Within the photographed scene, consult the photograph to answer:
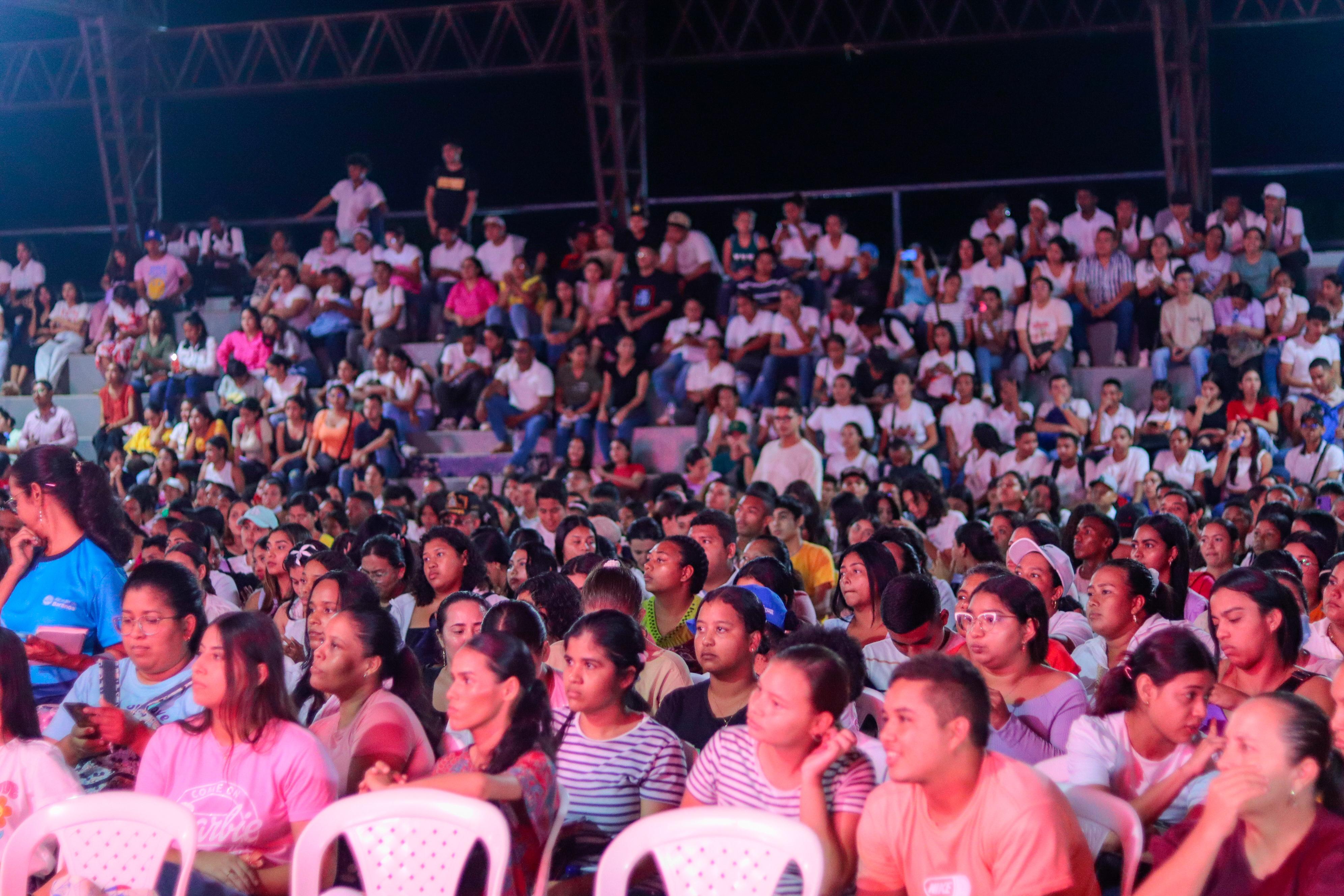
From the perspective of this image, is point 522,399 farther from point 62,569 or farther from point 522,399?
point 62,569

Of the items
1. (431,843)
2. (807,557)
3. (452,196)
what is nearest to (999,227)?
(452,196)

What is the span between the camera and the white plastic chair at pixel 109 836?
2699mm

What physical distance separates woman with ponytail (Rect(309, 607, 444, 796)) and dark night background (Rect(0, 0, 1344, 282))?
9810 mm

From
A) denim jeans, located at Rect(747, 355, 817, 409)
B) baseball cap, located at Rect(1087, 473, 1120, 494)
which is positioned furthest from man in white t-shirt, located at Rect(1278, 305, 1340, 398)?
denim jeans, located at Rect(747, 355, 817, 409)

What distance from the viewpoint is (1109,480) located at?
8836 millimetres

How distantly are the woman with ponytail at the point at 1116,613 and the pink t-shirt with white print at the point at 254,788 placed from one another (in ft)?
7.78

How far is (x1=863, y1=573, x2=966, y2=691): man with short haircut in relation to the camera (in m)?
4.15

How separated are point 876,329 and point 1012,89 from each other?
3457 millimetres

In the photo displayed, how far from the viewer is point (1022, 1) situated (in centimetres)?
1227

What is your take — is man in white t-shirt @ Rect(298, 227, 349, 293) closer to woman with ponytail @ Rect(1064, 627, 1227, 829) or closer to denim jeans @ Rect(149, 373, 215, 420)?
denim jeans @ Rect(149, 373, 215, 420)

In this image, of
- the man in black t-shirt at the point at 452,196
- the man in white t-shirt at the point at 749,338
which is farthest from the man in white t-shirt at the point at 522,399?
the man in black t-shirt at the point at 452,196

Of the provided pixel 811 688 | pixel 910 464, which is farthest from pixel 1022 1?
pixel 811 688

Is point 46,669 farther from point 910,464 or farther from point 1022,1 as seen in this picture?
point 1022,1

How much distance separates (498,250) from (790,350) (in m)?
2.96
